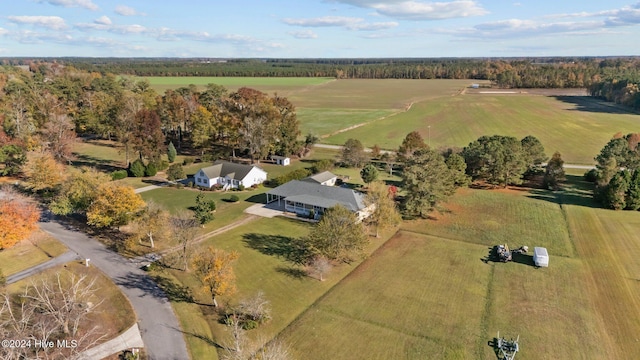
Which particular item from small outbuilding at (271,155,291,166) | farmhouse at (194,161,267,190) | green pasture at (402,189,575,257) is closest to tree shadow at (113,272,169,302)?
green pasture at (402,189,575,257)

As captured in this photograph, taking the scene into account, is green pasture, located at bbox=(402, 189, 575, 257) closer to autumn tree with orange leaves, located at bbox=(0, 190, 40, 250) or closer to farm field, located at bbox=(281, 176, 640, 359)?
farm field, located at bbox=(281, 176, 640, 359)

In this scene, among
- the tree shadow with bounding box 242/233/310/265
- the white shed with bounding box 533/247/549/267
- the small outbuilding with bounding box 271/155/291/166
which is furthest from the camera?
the small outbuilding with bounding box 271/155/291/166

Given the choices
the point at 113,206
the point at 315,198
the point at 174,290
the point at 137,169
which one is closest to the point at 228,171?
the point at 137,169

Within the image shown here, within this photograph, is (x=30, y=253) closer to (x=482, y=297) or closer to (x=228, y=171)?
(x=228, y=171)

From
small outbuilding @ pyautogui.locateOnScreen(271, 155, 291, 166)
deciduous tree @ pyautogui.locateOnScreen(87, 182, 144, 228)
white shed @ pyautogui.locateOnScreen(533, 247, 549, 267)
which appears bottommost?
white shed @ pyautogui.locateOnScreen(533, 247, 549, 267)

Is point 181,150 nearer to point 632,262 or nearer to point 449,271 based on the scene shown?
point 449,271
